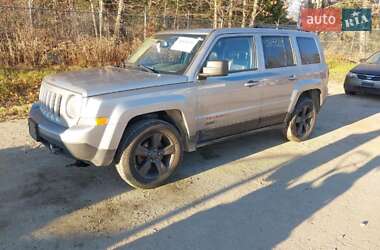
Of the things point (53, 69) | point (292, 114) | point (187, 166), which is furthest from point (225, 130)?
point (53, 69)

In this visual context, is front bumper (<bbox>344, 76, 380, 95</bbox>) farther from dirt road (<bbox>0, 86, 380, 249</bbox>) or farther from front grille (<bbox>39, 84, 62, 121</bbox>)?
front grille (<bbox>39, 84, 62, 121</bbox>)

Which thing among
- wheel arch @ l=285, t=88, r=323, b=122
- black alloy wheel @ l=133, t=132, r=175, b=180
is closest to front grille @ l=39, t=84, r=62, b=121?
black alloy wheel @ l=133, t=132, r=175, b=180

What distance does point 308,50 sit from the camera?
20.5 feet

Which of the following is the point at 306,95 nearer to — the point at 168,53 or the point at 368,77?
the point at 168,53

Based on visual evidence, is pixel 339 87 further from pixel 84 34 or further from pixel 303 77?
pixel 84 34

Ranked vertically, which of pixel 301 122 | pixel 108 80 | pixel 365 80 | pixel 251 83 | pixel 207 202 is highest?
pixel 108 80

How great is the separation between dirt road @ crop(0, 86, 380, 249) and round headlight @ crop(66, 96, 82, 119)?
0.90 meters

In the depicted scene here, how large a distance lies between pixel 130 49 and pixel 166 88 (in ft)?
27.3

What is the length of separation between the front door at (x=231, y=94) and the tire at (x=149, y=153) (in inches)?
18.4

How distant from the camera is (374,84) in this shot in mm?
10461

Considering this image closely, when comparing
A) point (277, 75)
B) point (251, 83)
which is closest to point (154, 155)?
point (251, 83)

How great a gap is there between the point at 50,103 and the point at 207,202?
208 cm

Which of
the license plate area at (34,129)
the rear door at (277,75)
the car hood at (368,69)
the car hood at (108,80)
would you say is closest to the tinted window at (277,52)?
Answer: the rear door at (277,75)

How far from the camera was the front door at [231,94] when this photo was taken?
182 inches
